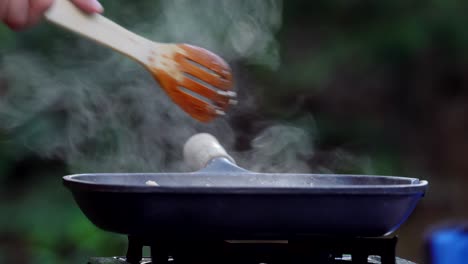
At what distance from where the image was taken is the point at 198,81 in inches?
79.8

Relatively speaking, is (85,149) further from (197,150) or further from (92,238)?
(197,150)

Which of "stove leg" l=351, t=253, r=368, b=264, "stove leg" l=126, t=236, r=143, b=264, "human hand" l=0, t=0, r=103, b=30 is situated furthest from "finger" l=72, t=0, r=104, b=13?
"stove leg" l=351, t=253, r=368, b=264

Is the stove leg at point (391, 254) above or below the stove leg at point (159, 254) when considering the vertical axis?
above

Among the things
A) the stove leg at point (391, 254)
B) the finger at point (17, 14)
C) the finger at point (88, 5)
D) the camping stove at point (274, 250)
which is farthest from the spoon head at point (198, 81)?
the stove leg at point (391, 254)

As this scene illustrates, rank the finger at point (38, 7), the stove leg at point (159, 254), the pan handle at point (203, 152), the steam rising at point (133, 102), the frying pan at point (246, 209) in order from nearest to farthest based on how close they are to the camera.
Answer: the frying pan at point (246, 209), the stove leg at point (159, 254), the finger at point (38, 7), the pan handle at point (203, 152), the steam rising at point (133, 102)

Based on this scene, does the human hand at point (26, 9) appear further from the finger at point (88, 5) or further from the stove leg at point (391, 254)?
the stove leg at point (391, 254)

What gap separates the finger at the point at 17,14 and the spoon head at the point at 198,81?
0.32 m

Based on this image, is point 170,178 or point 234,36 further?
point 234,36

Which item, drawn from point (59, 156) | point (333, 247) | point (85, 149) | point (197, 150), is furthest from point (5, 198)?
point (333, 247)

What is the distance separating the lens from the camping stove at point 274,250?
1613mm

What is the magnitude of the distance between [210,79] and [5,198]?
2.77 meters

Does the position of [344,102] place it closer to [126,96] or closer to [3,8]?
[126,96]

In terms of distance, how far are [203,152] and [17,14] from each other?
52cm

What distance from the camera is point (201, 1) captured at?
3.74 metres
